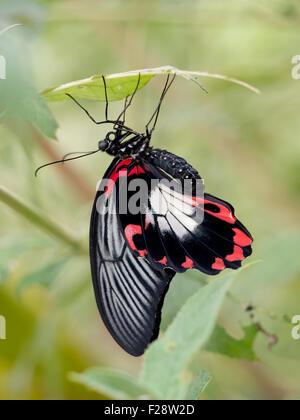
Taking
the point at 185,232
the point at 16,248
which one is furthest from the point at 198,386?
the point at 16,248

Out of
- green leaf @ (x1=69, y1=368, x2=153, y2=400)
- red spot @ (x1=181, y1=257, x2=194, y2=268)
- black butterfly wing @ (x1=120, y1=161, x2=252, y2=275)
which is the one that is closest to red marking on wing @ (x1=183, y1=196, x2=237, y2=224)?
black butterfly wing @ (x1=120, y1=161, x2=252, y2=275)

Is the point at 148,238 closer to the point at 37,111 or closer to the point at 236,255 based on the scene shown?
the point at 236,255

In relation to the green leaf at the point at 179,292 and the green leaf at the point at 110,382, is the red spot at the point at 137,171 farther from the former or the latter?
the green leaf at the point at 110,382

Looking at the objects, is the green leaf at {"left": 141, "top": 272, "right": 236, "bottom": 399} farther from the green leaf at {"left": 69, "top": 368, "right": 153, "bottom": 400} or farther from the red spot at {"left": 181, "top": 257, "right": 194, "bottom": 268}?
the red spot at {"left": 181, "top": 257, "right": 194, "bottom": 268}

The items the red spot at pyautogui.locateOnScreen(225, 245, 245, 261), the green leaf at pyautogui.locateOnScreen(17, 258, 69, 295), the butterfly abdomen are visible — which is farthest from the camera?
the green leaf at pyautogui.locateOnScreen(17, 258, 69, 295)
